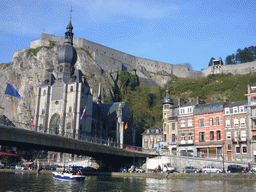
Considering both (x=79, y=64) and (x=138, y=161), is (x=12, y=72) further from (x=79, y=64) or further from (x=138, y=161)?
(x=138, y=161)

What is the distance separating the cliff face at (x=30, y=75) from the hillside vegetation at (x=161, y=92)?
754 centimetres

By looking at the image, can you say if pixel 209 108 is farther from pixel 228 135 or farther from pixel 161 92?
pixel 161 92

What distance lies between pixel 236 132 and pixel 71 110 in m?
37.0

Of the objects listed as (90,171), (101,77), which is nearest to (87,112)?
(90,171)

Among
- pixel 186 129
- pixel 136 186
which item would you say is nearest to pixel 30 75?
pixel 186 129

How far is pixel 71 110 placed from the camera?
233 feet

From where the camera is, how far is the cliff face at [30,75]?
87.8m

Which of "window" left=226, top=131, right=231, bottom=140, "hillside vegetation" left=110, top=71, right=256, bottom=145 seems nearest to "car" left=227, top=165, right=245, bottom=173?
"window" left=226, top=131, right=231, bottom=140

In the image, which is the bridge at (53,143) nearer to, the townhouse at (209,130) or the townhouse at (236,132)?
the townhouse at (209,130)

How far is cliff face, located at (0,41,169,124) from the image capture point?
87750 millimetres

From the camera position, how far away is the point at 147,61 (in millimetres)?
133125

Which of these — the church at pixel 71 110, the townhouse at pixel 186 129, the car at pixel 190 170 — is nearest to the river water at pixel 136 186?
the car at pixel 190 170

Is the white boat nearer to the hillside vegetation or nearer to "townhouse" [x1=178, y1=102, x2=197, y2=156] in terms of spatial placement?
"townhouse" [x1=178, y1=102, x2=197, y2=156]

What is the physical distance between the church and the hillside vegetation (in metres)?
10.4
